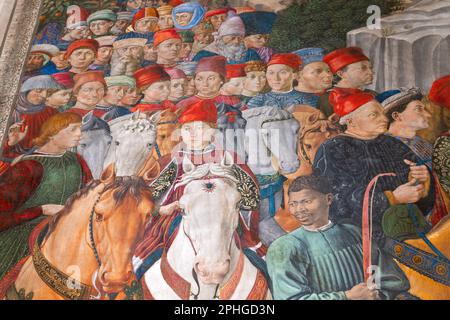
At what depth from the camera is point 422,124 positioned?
699 cm

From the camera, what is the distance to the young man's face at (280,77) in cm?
757

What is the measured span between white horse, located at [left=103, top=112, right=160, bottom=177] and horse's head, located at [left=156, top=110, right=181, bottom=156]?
0.06 metres

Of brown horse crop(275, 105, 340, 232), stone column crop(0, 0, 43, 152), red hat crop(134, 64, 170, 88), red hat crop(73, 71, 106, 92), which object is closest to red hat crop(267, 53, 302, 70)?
brown horse crop(275, 105, 340, 232)

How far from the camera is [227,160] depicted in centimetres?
702

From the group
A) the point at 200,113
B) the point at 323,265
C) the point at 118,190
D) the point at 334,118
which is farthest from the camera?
the point at 200,113

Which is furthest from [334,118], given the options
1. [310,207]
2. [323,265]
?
[323,265]

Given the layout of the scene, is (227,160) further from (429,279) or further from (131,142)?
(429,279)

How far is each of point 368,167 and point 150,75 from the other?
3.09 m

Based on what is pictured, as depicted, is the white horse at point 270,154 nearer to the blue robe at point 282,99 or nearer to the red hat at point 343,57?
the blue robe at point 282,99

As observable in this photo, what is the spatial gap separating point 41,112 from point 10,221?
1.58 meters

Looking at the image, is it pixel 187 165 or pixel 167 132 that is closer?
pixel 187 165
